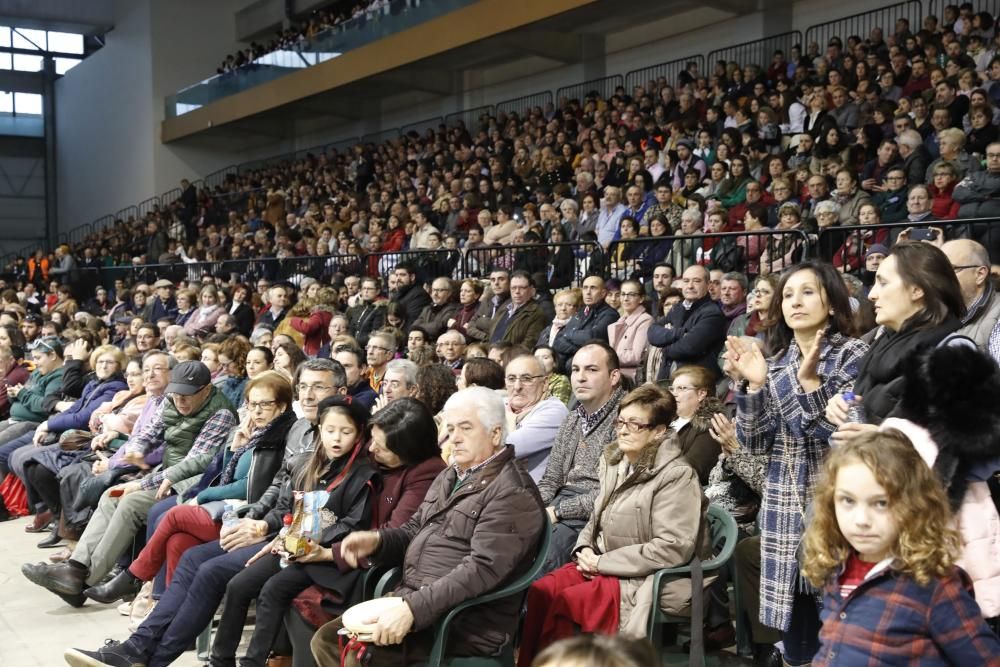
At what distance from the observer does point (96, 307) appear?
659 inches

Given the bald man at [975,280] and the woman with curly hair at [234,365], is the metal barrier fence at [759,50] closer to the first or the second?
the woman with curly hair at [234,365]

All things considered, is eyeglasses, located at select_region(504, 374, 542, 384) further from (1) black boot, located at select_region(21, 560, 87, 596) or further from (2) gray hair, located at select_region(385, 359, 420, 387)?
(1) black boot, located at select_region(21, 560, 87, 596)

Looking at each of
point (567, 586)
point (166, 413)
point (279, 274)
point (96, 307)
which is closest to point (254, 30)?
point (96, 307)

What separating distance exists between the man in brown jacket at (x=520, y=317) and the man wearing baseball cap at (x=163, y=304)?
627 centimetres

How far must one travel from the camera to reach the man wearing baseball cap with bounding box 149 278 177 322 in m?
13.4

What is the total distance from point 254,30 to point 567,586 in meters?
23.7

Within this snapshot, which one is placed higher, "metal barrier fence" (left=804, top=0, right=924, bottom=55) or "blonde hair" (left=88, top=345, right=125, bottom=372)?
"metal barrier fence" (left=804, top=0, right=924, bottom=55)

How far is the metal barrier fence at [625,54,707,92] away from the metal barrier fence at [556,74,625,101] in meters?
0.19

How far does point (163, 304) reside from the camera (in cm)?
1353

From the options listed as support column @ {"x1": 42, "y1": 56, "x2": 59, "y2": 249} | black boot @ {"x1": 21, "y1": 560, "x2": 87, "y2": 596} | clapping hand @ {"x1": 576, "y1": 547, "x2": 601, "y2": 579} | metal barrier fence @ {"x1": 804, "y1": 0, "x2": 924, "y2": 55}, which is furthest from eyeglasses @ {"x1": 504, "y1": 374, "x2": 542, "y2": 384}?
support column @ {"x1": 42, "y1": 56, "x2": 59, "y2": 249}

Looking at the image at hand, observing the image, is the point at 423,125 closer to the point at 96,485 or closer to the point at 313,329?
the point at 313,329

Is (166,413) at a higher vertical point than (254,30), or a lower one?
lower

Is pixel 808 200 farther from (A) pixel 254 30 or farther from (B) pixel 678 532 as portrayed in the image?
(A) pixel 254 30

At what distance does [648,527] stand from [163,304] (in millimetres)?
11130
